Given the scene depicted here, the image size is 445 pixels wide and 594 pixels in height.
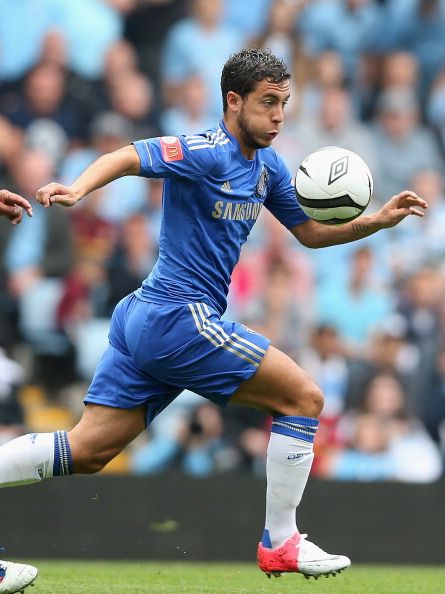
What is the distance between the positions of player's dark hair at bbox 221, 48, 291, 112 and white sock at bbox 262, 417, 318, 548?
1.53 metres

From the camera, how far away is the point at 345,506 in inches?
374

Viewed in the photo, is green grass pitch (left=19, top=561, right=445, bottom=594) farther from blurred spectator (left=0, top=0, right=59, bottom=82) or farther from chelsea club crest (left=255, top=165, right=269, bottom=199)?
blurred spectator (left=0, top=0, right=59, bottom=82)

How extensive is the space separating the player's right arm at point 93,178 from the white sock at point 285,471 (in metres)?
1.33

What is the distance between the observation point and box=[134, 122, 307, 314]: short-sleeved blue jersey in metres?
5.36

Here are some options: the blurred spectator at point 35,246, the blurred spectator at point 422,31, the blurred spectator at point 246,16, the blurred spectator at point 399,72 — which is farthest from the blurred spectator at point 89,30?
the blurred spectator at point 422,31

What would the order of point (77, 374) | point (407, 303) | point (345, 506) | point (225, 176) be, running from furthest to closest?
point (407, 303) → point (77, 374) → point (345, 506) → point (225, 176)

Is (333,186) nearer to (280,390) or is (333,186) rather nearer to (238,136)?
(238,136)

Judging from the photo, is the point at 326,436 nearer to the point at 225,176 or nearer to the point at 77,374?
the point at 77,374

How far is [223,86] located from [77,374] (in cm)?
494

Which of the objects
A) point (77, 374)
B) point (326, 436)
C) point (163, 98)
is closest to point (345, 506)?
point (326, 436)

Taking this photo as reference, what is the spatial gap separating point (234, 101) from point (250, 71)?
16 cm

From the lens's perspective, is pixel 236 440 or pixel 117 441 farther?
pixel 236 440

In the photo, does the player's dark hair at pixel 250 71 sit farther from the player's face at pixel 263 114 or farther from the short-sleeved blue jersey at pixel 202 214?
the short-sleeved blue jersey at pixel 202 214

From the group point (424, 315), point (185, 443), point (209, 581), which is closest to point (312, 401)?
point (209, 581)
